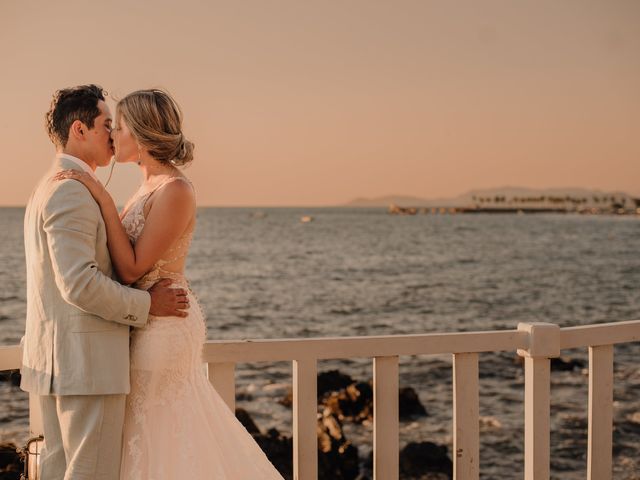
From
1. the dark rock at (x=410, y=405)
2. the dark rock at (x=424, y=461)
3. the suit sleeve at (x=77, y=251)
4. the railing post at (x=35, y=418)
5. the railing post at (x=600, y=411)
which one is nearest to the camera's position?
the suit sleeve at (x=77, y=251)

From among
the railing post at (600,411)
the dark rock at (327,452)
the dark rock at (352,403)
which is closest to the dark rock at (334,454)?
the dark rock at (327,452)

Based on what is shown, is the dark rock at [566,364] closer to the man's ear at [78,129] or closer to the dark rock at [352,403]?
the dark rock at [352,403]

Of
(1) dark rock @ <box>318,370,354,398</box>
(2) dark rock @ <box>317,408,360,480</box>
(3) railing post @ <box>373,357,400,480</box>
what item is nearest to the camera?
(3) railing post @ <box>373,357,400,480</box>

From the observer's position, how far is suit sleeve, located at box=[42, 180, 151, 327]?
7.97ft

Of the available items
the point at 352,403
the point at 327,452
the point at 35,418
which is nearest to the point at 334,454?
the point at 327,452

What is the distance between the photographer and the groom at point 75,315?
8.05 feet

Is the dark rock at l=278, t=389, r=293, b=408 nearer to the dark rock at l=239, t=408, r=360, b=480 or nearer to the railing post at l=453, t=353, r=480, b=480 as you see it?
the dark rock at l=239, t=408, r=360, b=480

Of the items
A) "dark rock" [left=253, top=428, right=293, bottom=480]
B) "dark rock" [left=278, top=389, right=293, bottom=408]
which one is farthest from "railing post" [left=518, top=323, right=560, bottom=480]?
"dark rock" [left=278, top=389, right=293, bottom=408]

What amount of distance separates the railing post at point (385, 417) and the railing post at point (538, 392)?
0.57 m

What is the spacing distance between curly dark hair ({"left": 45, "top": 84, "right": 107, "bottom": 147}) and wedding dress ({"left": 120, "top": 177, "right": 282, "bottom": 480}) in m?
0.35

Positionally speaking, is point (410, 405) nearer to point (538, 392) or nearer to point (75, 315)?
point (538, 392)

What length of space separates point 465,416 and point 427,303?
2935 centimetres

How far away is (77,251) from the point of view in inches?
96.0

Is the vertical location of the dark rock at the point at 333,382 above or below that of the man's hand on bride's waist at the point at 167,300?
below
